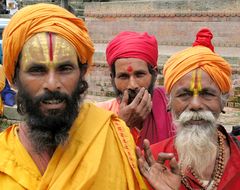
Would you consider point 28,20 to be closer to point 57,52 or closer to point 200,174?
point 57,52

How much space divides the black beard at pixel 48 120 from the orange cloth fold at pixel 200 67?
73 cm

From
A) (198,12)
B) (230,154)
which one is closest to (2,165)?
(230,154)

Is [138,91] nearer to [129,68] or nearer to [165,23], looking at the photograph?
[129,68]

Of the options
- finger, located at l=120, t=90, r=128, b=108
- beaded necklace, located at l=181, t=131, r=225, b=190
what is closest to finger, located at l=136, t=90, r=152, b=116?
finger, located at l=120, t=90, r=128, b=108

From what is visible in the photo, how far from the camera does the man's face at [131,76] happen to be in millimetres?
3340

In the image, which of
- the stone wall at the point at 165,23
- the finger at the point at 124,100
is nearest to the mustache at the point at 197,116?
the finger at the point at 124,100

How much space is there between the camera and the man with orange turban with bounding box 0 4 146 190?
6.88 feet

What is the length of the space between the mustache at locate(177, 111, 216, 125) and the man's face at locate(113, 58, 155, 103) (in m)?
0.72

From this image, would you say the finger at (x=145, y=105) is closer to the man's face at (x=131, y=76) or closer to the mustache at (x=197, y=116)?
the man's face at (x=131, y=76)

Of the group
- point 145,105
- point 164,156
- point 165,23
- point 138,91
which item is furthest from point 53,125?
point 165,23

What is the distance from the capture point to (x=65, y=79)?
7.10ft

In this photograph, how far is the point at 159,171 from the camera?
7.52 ft

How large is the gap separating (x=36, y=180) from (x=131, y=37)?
1926 millimetres

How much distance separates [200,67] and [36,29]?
100cm
